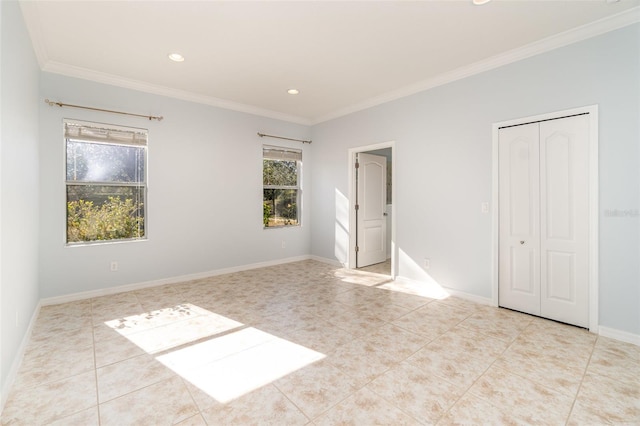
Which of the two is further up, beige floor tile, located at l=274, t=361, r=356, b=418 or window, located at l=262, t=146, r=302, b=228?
window, located at l=262, t=146, r=302, b=228

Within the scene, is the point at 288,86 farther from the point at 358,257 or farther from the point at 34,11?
the point at 358,257

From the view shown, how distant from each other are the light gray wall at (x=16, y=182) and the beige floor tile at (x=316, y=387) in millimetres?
1780

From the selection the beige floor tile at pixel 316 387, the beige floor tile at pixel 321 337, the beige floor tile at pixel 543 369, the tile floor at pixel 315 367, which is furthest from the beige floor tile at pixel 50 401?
the beige floor tile at pixel 543 369

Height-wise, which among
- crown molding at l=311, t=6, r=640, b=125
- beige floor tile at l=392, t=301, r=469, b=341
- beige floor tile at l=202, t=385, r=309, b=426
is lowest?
beige floor tile at l=202, t=385, r=309, b=426

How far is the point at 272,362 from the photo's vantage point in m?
2.26

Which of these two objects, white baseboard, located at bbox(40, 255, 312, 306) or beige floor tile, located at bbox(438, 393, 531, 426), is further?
white baseboard, located at bbox(40, 255, 312, 306)

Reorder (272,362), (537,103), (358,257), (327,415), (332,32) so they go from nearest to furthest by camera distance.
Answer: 1. (327,415)
2. (272,362)
3. (332,32)
4. (537,103)
5. (358,257)

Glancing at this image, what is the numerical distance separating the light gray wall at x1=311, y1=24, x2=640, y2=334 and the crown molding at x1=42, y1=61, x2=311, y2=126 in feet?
4.09

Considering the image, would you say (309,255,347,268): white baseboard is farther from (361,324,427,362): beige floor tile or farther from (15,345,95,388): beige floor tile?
(15,345,95,388): beige floor tile

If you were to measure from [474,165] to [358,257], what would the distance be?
100 inches

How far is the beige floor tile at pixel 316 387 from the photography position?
5.89 feet

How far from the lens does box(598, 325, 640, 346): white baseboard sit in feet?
8.33

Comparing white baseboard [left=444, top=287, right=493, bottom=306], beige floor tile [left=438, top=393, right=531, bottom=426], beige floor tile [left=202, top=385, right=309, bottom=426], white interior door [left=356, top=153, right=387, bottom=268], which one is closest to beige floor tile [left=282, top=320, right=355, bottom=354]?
beige floor tile [left=202, top=385, right=309, bottom=426]

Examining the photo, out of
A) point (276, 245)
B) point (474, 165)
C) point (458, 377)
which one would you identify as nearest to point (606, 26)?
point (474, 165)
